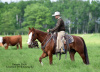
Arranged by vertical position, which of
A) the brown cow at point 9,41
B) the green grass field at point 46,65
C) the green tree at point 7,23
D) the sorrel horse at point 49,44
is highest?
the sorrel horse at point 49,44

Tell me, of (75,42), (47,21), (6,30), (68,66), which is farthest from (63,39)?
(47,21)

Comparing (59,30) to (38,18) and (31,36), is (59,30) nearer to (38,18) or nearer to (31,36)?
(31,36)

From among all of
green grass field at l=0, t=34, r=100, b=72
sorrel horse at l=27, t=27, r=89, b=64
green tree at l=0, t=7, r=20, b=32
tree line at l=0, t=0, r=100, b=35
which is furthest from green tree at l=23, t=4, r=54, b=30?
sorrel horse at l=27, t=27, r=89, b=64

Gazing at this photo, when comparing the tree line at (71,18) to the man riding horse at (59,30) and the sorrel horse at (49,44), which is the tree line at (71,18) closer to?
the sorrel horse at (49,44)

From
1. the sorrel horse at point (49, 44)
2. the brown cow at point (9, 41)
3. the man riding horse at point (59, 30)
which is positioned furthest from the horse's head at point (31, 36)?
the brown cow at point (9, 41)

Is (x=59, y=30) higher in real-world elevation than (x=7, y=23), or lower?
higher

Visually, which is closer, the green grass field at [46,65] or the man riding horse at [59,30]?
the green grass field at [46,65]

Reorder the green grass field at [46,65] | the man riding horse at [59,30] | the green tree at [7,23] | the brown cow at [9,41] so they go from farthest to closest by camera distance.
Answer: the green tree at [7,23]
the brown cow at [9,41]
the man riding horse at [59,30]
the green grass field at [46,65]

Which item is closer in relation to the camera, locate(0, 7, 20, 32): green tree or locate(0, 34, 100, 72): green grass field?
locate(0, 34, 100, 72): green grass field

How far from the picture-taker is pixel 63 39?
34.1 ft

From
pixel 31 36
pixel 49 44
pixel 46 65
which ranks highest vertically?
pixel 31 36

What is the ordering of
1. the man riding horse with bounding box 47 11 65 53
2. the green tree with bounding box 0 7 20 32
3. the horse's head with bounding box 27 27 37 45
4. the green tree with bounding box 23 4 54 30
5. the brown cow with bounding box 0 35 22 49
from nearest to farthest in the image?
1. the horse's head with bounding box 27 27 37 45
2. the man riding horse with bounding box 47 11 65 53
3. the brown cow with bounding box 0 35 22 49
4. the green tree with bounding box 0 7 20 32
5. the green tree with bounding box 23 4 54 30

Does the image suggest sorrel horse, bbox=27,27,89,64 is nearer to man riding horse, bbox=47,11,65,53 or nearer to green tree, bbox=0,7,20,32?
man riding horse, bbox=47,11,65,53

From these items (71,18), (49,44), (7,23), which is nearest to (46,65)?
(49,44)
